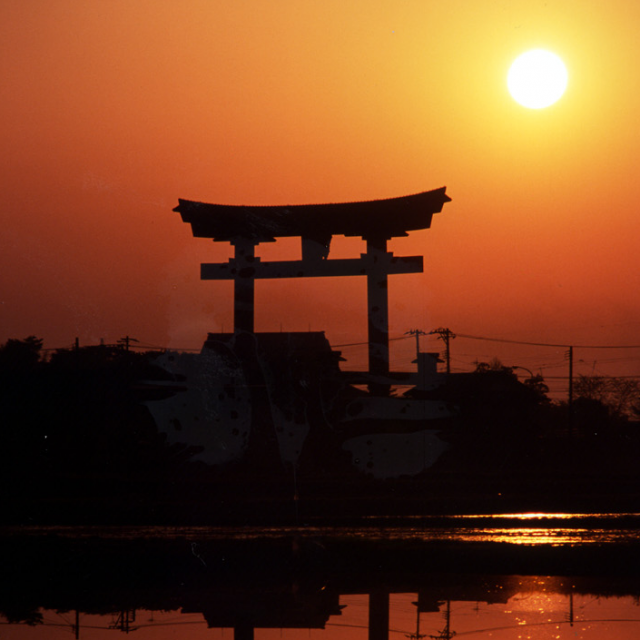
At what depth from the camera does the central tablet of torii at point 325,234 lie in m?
16.8

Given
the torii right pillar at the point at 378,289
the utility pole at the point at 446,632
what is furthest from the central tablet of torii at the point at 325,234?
the utility pole at the point at 446,632

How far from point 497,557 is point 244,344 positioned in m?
10.3

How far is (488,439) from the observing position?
26.4m

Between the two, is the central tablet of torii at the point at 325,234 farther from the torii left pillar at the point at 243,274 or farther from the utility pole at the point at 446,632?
the utility pole at the point at 446,632

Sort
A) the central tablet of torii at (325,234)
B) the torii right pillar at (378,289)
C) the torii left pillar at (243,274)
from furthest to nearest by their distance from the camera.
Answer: the torii left pillar at (243,274) < the torii right pillar at (378,289) < the central tablet of torii at (325,234)

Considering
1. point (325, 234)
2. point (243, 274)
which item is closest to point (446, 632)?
point (325, 234)

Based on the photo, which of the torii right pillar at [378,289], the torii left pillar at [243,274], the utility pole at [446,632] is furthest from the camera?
the torii left pillar at [243,274]

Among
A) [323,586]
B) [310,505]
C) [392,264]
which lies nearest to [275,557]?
[323,586]

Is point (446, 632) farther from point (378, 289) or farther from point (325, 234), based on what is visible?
point (325, 234)

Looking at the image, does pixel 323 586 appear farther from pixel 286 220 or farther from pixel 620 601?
pixel 286 220

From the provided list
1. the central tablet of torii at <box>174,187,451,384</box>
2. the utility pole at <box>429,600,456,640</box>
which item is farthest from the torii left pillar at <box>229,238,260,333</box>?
the utility pole at <box>429,600,456,640</box>

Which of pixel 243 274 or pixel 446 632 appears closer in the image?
pixel 446 632

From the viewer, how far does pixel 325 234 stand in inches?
679

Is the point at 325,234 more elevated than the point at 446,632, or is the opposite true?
the point at 325,234
